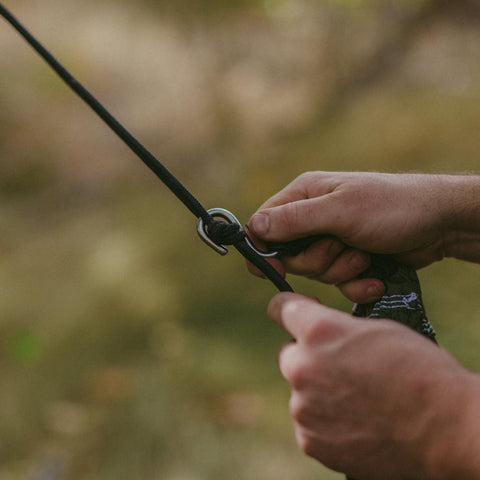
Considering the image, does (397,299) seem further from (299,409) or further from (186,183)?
(186,183)

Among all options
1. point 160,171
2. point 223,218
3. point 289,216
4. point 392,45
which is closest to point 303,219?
point 289,216

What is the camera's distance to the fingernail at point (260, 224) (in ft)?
3.22

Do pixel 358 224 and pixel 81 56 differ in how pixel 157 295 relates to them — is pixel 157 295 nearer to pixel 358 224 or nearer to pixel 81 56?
pixel 358 224

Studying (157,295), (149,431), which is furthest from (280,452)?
(157,295)

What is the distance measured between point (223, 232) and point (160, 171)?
149mm

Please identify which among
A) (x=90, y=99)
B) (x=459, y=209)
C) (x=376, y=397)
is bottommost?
(x=459, y=209)

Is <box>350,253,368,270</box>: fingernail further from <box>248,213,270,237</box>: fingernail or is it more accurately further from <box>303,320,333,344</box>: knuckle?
<box>303,320,333,344</box>: knuckle

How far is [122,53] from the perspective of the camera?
311 centimetres

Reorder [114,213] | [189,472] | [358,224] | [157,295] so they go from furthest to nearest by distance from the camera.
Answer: [114,213]
[157,295]
[189,472]
[358,224]

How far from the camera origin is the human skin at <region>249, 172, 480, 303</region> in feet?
3.17

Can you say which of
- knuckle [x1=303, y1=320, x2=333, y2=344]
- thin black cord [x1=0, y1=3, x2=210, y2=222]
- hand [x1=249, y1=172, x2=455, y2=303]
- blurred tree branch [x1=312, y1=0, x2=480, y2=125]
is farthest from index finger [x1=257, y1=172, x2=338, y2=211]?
blurred tree branch [x1=312, y1=0, x2=480, y2=125]

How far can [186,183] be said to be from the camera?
9.09 feet

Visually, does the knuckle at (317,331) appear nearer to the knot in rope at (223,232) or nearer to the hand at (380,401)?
the hand at (380,401)

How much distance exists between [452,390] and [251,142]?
7.93 feet
